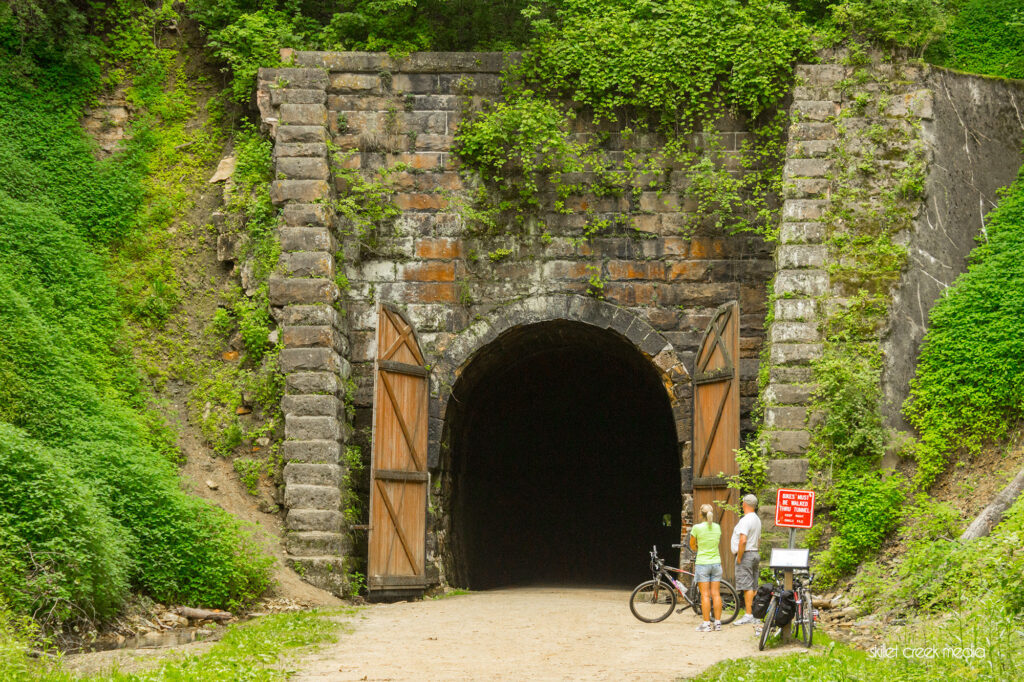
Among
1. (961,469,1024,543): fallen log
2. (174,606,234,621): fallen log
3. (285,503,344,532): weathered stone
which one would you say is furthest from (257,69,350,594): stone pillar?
(961,469,1024,543): fallen log

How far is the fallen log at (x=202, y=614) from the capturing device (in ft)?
33.0

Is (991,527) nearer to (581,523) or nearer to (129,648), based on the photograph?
(129,648)

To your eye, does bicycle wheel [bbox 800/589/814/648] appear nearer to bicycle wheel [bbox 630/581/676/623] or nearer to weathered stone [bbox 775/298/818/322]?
bicycle wheel [bbox 630/581/676/623]

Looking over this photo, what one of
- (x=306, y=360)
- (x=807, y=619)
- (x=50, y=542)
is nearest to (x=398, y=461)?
(x=306, y=360)

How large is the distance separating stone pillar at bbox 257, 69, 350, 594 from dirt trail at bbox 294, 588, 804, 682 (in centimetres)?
108

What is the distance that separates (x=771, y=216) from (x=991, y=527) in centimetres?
501

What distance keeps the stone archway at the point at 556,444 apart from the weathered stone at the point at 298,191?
235cm

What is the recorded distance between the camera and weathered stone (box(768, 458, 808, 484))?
11461mm

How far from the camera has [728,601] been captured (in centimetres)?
1130

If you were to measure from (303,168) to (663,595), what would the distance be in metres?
6.37

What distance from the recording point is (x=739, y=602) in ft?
35.4

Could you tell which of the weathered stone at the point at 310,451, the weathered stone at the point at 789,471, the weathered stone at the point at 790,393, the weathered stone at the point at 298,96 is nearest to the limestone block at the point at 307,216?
the weathered stone at the point at 298,96

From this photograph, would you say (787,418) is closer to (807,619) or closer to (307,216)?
(807,619)

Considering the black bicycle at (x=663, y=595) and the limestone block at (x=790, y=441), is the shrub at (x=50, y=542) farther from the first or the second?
the limestone block at (x=790, y=441)
